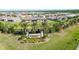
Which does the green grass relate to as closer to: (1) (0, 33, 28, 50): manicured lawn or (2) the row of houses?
(1) (0, 33, 28, 50): manicured lawn

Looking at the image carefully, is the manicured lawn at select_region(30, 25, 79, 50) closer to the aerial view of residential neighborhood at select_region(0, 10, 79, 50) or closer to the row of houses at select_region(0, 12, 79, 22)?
the aerial view of residential neighborhood at select_region(0, 10, 79, 50)

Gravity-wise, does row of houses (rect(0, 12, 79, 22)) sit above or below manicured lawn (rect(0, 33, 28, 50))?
above

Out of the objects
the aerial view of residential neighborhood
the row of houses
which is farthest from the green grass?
the row of houses

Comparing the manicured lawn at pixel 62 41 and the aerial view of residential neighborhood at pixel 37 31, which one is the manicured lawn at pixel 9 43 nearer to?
the aerial view of residential neighborhood at pixel 37 31

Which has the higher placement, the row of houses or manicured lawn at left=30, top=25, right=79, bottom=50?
the row of houses

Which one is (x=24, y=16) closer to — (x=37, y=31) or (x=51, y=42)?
(x=37, y=31)

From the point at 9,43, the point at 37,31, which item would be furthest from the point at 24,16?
the point at 9,43
